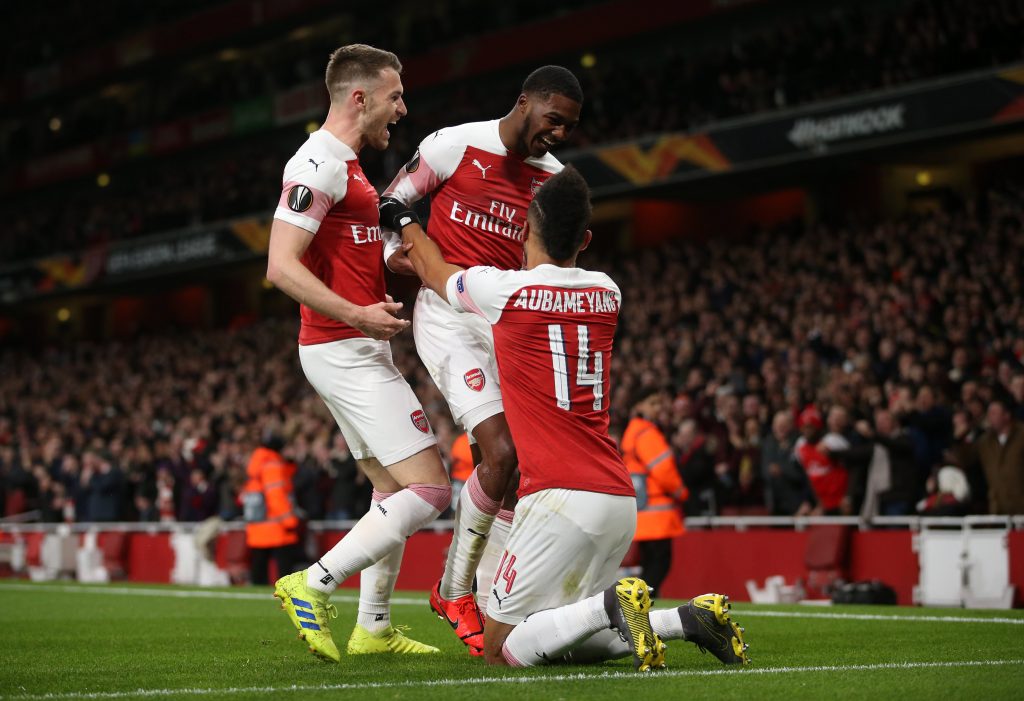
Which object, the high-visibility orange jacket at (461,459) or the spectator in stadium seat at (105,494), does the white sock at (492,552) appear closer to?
the high-visibility orange jacket at (461,459)

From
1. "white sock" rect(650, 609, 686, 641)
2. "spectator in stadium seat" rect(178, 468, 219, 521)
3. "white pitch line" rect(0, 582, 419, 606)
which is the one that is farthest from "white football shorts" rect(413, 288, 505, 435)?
"spectator in stadium seat" rect(178, 468, 219, 521)

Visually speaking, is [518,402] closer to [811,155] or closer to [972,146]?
[811,155]

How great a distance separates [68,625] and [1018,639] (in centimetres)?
636

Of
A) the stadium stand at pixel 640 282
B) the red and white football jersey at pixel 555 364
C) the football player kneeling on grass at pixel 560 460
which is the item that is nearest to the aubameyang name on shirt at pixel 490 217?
the football player kneeling on grass at pixel 560 460

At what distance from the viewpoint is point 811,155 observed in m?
21.4

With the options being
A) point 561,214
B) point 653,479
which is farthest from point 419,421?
point 653,479

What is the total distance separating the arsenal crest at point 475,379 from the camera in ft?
21.0

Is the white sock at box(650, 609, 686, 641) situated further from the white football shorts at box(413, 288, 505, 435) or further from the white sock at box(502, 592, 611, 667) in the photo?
the white football shorts at box(413, 288, 505, 435)

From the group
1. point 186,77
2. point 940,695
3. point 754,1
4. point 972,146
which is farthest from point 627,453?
point 186,77

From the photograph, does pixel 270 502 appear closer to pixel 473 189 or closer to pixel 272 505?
pixel 272 505

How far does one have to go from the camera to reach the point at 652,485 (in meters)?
12.3

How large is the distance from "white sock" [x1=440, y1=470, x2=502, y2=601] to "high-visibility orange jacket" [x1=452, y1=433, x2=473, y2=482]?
22.8 ft

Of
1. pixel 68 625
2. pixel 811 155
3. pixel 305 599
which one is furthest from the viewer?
pixel 811 155

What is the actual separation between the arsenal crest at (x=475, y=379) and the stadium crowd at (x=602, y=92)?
1490cm
